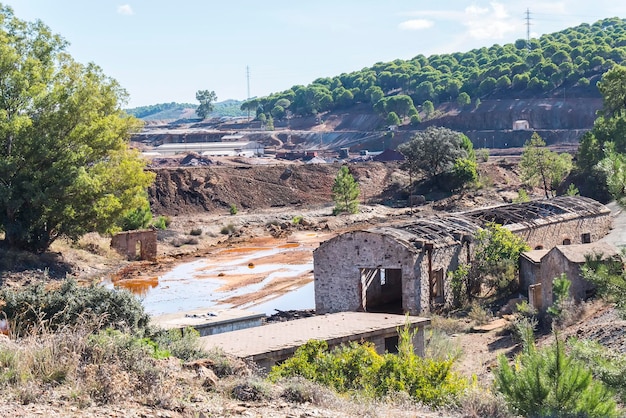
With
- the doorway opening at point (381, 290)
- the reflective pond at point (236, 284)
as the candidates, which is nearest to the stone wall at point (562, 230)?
the doorway opening at point (381, 290)

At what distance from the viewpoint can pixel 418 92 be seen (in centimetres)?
15575

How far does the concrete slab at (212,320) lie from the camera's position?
19.1 m

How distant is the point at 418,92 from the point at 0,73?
125 m

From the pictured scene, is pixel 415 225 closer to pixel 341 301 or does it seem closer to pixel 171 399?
pixel 341 301

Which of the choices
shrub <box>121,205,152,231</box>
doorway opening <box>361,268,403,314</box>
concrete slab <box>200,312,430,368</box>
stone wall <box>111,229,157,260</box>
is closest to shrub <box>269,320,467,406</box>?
concrete slab <box>200,312,430,368</box>

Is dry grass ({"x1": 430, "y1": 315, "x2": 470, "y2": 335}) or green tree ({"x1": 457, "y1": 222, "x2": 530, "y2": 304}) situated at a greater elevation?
green tree ({"x1": 457, "y1": 222, "x2": 530, "y2": 304})

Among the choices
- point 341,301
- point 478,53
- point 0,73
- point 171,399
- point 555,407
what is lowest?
point 341,301

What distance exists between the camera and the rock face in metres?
67.8

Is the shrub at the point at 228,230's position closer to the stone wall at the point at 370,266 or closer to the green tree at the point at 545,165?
the green tree at the point at 545,165

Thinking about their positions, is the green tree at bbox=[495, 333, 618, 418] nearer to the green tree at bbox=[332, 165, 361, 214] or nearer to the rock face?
the green tree at bbox=[332, 165, 361, 214]

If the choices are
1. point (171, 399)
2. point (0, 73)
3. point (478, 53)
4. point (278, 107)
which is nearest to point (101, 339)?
point (171, 399)

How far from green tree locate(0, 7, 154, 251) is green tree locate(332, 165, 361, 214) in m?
23.8

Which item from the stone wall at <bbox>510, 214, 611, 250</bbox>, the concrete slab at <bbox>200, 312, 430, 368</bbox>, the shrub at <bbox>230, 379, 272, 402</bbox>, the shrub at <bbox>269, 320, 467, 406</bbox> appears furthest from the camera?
the stone wall at <bbox>510, 214, 611, 250</bbox>

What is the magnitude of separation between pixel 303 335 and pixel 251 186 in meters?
56.6
